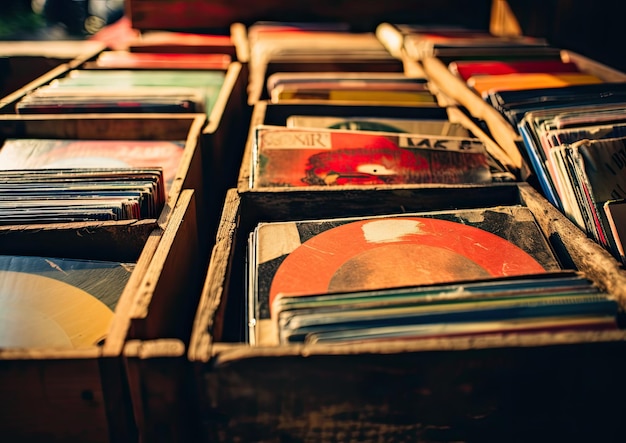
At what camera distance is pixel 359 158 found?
4.72 feet

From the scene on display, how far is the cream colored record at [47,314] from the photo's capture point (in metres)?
0.88

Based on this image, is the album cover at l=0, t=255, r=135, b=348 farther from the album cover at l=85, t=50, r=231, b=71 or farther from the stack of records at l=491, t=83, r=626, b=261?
the album cover at l=85, t=50, r=231, b=71

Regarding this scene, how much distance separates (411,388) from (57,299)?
0.63m

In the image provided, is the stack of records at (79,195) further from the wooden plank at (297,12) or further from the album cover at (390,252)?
the wooden plank at (297,12)

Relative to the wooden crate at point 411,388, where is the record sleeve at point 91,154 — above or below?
above

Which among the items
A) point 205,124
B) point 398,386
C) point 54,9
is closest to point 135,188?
point 205,124

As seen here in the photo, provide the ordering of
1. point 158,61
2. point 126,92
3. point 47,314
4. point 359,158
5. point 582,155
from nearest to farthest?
point 47,314
point 582,155
point 359,158
point 126,92
point 158,61

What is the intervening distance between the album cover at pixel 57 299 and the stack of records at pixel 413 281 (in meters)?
0.26

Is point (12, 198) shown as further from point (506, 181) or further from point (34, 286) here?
point (506, 181)

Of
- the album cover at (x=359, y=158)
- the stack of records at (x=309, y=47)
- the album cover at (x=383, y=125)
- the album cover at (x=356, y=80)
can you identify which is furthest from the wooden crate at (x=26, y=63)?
the album cover at (x=359, y=158)

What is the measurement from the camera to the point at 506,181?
1.37 meters

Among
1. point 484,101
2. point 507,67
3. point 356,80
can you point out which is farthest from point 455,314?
point 507,67

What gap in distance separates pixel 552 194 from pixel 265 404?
0.87m

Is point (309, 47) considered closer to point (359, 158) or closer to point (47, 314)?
point (359, 158)
